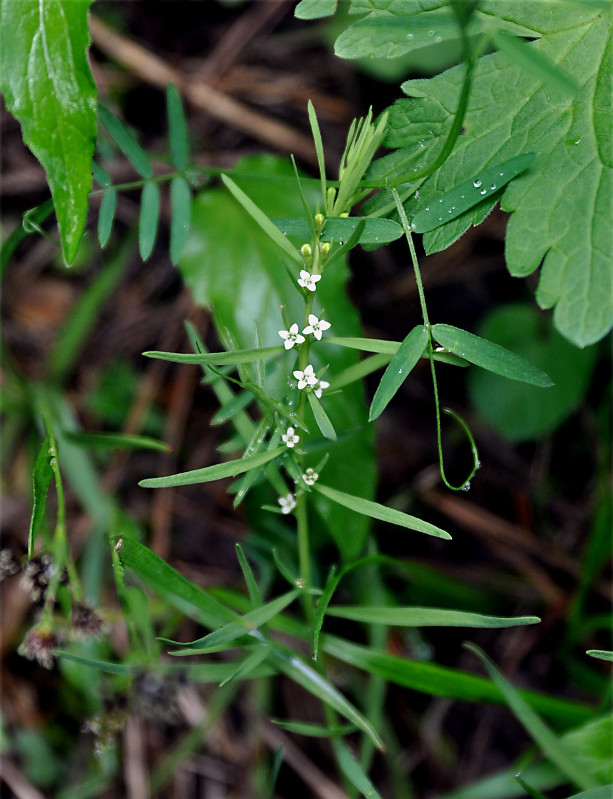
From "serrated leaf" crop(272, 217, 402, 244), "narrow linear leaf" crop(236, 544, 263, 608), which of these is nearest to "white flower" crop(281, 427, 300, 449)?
"narrow linear leaf" crop(236, 544, 263, 608)

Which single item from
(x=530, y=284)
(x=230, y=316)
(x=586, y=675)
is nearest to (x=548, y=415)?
(x=530, y=284)

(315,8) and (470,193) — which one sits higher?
(315,8)

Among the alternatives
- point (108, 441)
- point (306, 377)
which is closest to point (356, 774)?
point (306, 377)

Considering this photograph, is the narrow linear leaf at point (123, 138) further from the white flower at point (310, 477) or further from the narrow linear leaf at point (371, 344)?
the white flower at point (310, 477)

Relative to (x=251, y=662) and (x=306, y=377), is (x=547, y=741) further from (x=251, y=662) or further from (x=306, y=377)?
(x=306, y=377)

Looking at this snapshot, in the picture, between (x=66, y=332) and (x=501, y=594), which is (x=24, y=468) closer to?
(x=66, y=332)

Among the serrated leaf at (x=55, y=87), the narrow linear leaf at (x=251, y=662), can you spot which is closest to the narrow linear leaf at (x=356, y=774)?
the narrow linear leaf at (x=251, y=662)

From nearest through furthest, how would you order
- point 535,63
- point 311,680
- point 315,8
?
point 535,63 < point 315,8 < point 311,680

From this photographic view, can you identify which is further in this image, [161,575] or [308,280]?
[161,575]
